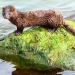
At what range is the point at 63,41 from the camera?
7.22 metres

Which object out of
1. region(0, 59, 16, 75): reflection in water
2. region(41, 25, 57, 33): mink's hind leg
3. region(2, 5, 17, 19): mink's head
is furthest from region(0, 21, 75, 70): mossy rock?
region(2, 5, 17, 19): mink's head

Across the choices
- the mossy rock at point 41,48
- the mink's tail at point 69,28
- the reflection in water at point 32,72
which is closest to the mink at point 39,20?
the mink's tail at point 69,28

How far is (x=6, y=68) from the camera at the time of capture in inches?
274

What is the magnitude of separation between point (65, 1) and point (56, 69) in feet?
24.3

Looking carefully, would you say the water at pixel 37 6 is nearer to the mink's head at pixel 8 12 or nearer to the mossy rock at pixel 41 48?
the mossy rock at pixel 41 48

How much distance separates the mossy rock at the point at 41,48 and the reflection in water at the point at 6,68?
0.20 m

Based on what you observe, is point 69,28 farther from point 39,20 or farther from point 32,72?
point 32,72

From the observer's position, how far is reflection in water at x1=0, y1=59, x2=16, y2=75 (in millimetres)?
6762

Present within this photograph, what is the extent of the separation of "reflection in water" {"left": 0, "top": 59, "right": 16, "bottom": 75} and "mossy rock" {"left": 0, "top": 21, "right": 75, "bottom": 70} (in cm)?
20

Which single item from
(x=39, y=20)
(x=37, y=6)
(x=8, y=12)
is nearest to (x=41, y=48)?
(x=39, y=20)

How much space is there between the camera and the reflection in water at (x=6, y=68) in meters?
6.76

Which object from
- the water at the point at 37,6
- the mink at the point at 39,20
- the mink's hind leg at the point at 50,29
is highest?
the water at the point at 37,6

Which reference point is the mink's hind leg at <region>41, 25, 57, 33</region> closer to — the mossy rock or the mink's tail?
the mossy rock

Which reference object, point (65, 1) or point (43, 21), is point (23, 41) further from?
point (65, 1)
